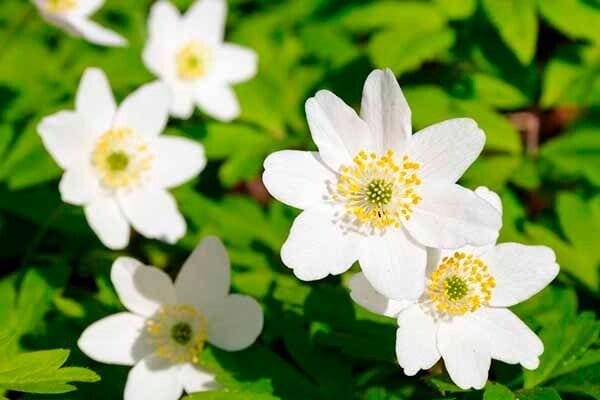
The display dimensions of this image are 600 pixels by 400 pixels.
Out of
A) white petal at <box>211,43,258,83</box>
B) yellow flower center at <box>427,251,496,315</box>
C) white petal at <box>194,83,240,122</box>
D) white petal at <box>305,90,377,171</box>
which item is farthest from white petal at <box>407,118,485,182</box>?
white petal at <box>211,43,258,83</box>

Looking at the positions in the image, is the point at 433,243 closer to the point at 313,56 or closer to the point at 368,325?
the point at 368,325

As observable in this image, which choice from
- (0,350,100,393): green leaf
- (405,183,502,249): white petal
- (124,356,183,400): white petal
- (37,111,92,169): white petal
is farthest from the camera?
(37,111,92,169): white petal

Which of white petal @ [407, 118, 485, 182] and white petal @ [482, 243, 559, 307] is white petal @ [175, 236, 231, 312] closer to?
white petal @ [407, 118, 485, 182]

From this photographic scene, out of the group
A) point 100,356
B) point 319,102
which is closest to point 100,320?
point 100,356

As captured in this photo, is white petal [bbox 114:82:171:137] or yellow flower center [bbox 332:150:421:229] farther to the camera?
white petal [bbox 114:82:171:137]

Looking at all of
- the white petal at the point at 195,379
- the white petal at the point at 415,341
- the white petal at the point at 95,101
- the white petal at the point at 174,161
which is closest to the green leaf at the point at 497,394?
the white petal at the point at 415,341

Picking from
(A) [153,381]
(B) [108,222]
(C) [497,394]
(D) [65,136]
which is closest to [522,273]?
(C) [497,394]

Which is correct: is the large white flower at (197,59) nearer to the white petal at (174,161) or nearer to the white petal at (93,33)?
the white petal at (93,33)
